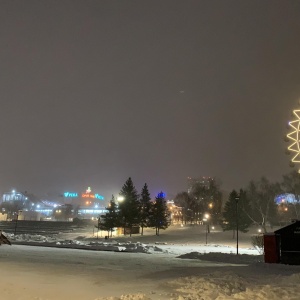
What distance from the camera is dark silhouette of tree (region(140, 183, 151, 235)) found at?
63838 millimetres

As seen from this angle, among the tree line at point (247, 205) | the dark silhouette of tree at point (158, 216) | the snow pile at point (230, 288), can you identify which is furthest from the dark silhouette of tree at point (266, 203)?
the snow pile at point (230, 288)

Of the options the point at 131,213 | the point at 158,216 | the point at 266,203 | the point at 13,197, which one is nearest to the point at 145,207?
the point at 158,216

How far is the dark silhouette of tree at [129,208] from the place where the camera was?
60.4m

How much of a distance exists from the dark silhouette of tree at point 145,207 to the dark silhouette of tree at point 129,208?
5.52 feet

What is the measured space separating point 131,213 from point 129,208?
98 cm

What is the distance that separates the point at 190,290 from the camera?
409 inches

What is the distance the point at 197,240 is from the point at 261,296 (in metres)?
45.7

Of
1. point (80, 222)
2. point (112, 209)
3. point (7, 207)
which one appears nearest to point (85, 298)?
point (112, 209)

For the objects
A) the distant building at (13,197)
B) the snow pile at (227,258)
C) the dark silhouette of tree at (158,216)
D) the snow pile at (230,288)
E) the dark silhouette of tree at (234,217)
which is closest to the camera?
the snow pile at (230,288)

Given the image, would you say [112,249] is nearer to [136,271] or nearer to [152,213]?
[136,271]

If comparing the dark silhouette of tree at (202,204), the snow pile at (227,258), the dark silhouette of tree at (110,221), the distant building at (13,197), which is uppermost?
the distant building at (13,197)

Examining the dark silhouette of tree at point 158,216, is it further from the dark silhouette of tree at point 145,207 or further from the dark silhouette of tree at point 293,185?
the dark silhouette of tree at point 293,185

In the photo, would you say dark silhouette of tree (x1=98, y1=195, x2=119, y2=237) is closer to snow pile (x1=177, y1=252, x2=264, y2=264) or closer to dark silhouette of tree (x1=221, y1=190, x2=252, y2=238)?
dark silhouette of tree (x1=221, y1=190, x2=252, y2=238)

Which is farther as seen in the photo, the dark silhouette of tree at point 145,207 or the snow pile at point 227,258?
the dark silhouette of tree at point 145,207
